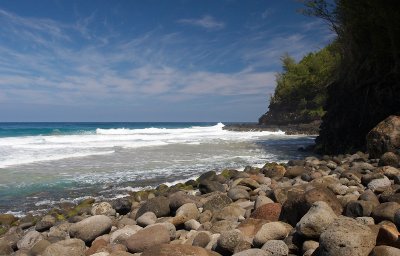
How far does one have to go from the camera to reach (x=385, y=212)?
154 inches

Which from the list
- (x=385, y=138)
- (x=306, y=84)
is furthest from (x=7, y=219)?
(x=306, y=84)

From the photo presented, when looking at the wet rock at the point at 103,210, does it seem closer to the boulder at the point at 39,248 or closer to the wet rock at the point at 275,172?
the boulder at the point at 39,248

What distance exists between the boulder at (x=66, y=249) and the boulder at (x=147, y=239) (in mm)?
608

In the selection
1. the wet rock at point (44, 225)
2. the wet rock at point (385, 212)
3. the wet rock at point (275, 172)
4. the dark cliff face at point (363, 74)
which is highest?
the dark cliff face at point (363, 74)

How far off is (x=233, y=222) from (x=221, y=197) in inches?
51.2

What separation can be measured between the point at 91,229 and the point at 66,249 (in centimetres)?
87

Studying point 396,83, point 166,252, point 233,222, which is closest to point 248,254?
point 166,252

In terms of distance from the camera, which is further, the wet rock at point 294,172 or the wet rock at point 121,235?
the wet rock at point 294,172

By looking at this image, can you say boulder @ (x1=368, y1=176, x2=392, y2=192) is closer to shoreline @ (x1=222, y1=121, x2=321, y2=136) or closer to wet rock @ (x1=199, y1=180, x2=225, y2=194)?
wet rock @ (x1=199, y1=180, x2=225, y2=194)

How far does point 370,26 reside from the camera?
1462 centimetres

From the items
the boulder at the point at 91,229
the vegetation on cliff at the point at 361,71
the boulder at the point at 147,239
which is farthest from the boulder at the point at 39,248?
the vegetation on cliff at the point at 361,71

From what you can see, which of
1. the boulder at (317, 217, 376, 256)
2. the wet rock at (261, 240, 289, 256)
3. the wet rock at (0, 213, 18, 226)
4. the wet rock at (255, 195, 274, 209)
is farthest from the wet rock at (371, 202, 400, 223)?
the wet rock at (0, 213, 18, 226)

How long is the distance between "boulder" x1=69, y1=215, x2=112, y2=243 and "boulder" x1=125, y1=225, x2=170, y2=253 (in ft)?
3.26

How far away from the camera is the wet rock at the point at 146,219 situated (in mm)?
5709
